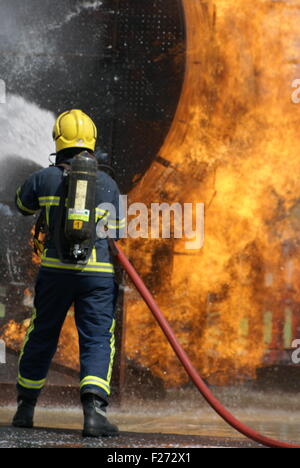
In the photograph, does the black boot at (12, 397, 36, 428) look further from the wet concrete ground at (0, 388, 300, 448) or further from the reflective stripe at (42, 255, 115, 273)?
the reflective stripe at (42, 255, 115, 273)

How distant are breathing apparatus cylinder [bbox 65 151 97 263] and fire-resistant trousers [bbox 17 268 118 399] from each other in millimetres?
198

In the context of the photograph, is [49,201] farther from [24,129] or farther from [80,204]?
[24,129]

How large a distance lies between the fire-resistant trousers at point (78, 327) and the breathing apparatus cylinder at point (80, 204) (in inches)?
7.8

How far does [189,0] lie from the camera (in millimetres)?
5969

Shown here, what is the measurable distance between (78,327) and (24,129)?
6.76 ft

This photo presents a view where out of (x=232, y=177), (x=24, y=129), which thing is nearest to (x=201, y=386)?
(x=232, y=177)

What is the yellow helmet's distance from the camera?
4551mm

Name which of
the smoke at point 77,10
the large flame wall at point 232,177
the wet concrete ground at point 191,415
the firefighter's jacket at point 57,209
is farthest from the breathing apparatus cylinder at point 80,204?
the smoke at point 77,10

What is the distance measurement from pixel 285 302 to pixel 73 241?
7.47ft

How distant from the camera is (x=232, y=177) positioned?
5953mm

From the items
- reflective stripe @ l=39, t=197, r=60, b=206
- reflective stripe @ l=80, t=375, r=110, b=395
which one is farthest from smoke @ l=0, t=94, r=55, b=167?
reflective stripe @ l=80, t=375, r=110, b=395

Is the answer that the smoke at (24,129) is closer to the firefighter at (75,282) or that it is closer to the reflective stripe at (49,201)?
the firefighter at (75,282)

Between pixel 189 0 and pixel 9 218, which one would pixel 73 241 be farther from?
pixel 189 0
